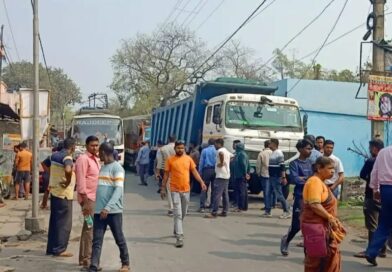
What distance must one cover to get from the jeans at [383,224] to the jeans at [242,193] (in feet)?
20.2

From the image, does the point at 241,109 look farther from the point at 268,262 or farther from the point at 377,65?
the point at 268,262

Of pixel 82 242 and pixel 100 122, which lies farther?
pixel 100 122

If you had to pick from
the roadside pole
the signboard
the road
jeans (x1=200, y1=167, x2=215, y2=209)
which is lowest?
the road

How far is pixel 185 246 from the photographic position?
10047 mm

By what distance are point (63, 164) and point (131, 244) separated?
6.82 feet

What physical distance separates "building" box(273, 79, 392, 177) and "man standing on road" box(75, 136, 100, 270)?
22.1 metres

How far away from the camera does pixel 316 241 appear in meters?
6.19

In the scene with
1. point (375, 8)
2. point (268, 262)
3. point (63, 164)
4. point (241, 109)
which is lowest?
point (268, 262)

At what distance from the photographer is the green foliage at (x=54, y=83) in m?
67.8

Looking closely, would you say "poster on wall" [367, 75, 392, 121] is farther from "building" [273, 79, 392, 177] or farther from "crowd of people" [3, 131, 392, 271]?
"building" [273, 79, 392, 177]

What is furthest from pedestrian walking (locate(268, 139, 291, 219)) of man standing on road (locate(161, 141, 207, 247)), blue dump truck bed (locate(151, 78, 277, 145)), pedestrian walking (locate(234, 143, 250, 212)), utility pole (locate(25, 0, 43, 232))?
utility pole (locate(25, 0, 43, 232))

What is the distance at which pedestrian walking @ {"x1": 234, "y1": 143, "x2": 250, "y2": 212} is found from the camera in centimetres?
1434

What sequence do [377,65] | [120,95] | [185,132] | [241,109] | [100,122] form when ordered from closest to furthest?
[377,65] < [241,109] < [185,132] < [100,122] < [120,95]

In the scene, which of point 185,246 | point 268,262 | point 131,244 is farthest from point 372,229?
point 131,244
